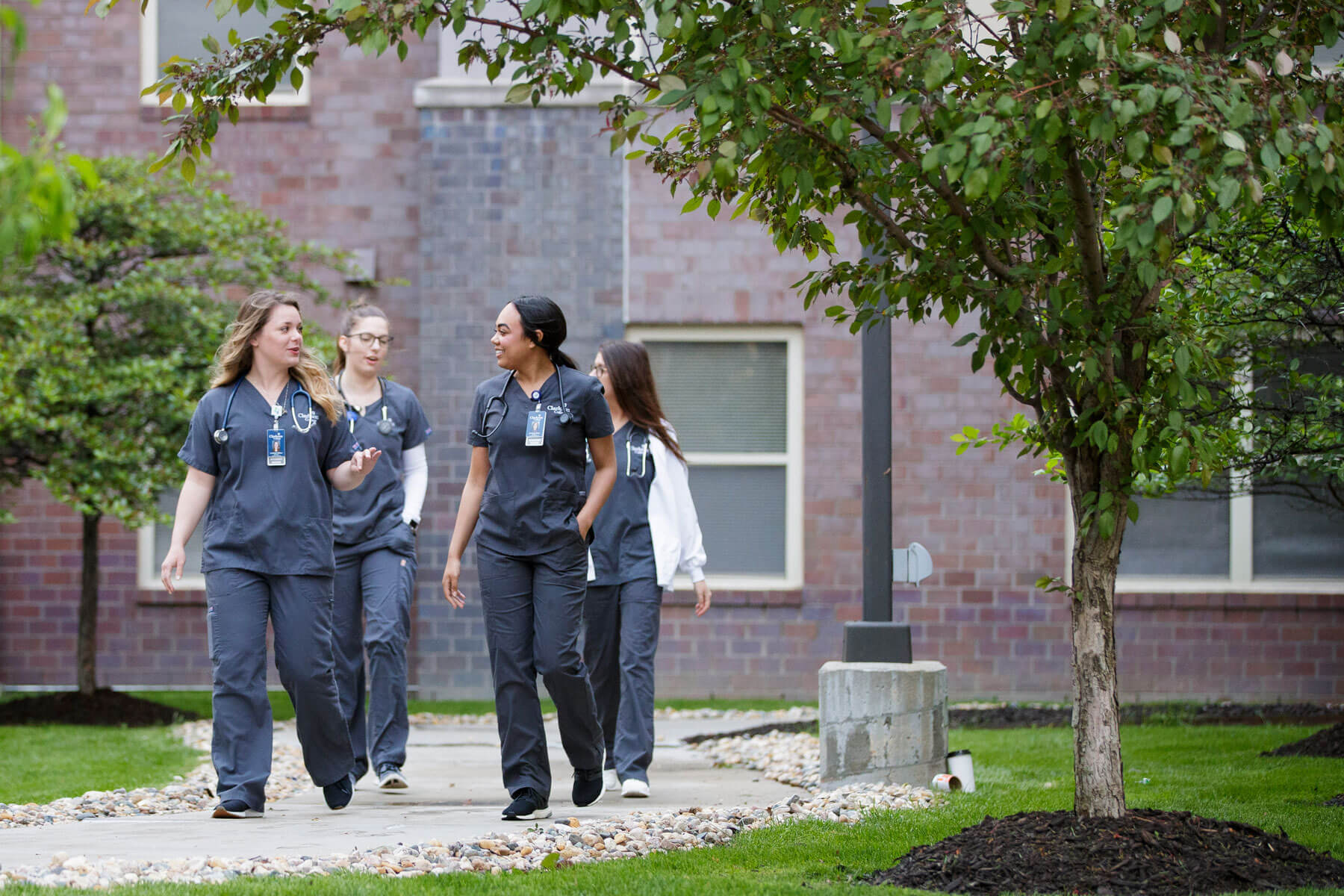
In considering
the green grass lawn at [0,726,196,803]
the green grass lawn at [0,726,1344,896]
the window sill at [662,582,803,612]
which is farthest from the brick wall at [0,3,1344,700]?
the green grass lawn at [0,726,1344,896]

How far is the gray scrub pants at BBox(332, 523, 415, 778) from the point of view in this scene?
6.23 metres

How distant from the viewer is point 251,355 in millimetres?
5383

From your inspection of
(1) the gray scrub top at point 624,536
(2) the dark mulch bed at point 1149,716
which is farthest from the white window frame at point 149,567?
(1) the gray scrub top at point 624,536

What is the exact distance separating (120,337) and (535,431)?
5.20m

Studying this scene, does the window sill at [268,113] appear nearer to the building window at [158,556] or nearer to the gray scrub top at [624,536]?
the building window at [158,556]

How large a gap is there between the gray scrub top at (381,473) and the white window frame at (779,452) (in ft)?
15.7

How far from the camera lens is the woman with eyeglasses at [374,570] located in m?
6.25

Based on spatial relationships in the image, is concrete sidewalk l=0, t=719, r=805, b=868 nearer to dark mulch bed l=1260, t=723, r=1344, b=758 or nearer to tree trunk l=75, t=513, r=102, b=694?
dark mulch bed l=1260, t=723, r=1344, b=758

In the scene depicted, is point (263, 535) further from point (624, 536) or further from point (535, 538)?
point (624, 536)

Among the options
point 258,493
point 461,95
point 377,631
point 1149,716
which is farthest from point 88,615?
point 1149,716

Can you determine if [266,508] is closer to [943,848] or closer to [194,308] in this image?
[943,848]

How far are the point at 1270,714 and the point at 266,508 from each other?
7.30 m

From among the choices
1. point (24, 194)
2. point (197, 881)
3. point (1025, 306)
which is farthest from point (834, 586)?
point (24, 194)

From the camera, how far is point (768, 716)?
9.94 metres
